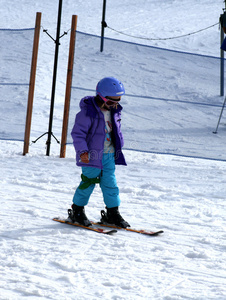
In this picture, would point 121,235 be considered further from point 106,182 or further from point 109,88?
point 109,88

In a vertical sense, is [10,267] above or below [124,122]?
below

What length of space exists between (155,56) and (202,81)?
2.69 feet

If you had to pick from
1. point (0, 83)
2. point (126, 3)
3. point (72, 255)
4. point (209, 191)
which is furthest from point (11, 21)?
point (72, 255)

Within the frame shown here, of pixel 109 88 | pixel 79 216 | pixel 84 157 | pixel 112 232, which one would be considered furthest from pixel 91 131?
pixel 112 232

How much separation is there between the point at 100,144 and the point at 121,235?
77cm

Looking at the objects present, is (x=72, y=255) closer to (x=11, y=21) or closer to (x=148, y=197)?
(x=148, y=197)

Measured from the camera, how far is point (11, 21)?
25250mm

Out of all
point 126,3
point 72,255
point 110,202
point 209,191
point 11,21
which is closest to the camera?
point 72,255

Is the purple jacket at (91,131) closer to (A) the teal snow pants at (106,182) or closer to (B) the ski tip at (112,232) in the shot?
(A) the teal snow pants at (106,182)

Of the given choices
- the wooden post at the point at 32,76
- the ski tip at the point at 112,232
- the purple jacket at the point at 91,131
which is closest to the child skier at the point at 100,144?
the purple jacket at the point at 91,131

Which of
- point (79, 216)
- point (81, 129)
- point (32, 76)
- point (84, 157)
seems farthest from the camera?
point (32, 76)

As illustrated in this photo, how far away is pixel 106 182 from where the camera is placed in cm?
448

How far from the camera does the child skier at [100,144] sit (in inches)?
172

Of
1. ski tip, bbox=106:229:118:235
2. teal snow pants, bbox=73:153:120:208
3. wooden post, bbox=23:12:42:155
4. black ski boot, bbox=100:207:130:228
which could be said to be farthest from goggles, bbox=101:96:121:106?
wooden post, bbox=23:12:42:155
